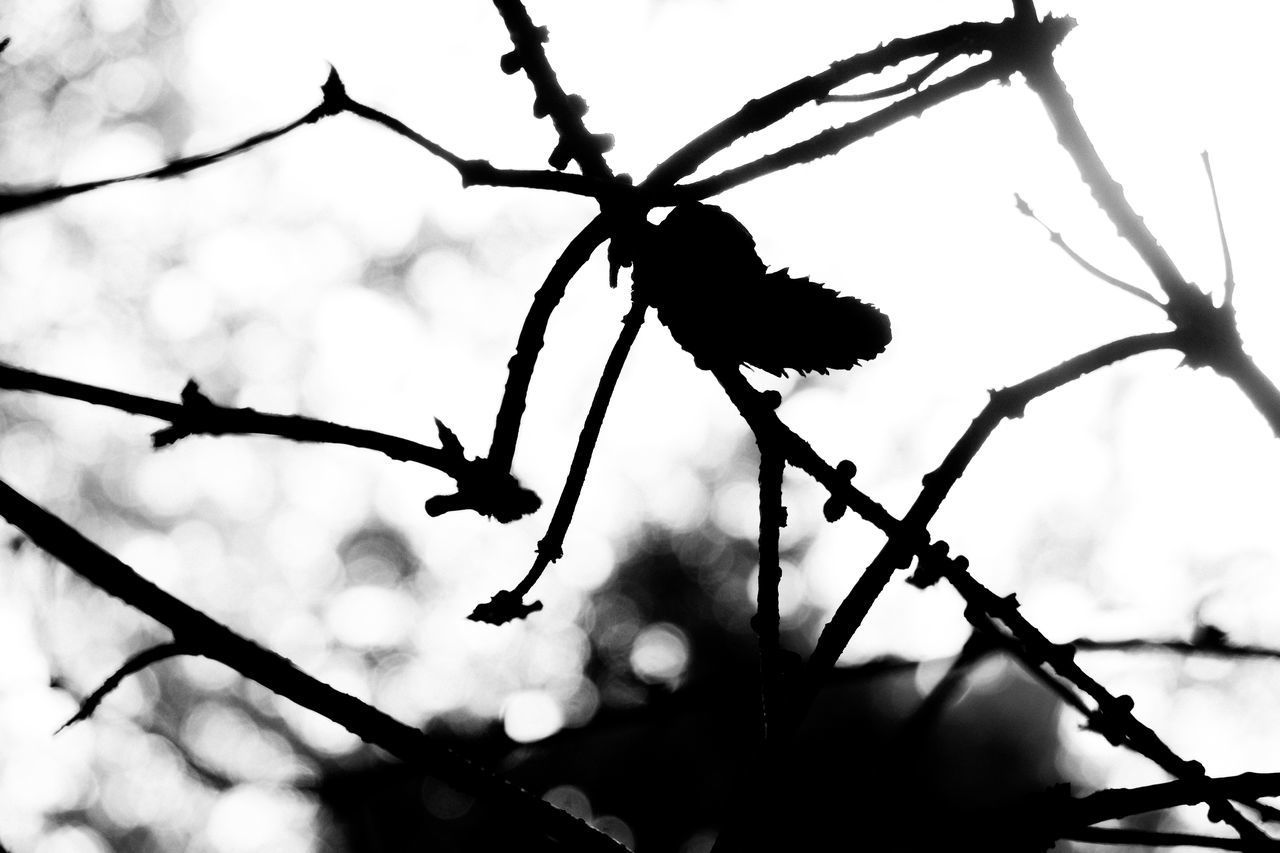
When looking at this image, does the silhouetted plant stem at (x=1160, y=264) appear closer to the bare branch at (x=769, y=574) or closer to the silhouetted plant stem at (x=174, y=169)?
the bare branch at (x=769, y=574)

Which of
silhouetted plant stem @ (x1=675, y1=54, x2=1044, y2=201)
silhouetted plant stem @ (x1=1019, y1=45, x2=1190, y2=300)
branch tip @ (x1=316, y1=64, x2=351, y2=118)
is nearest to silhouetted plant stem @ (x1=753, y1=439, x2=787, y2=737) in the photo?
silhouetted plant stem @ (x1=675, y1=54, x2=1044, y2=201)

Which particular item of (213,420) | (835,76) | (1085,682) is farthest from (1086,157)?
(213,420)

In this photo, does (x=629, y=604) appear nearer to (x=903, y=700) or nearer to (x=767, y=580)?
(x=903, y=700)

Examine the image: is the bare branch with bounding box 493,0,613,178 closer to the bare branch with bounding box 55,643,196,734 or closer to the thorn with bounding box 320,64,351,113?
the thorn with bounding box 320,64,351,113

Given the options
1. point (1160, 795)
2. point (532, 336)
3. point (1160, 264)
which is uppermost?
point (1160, 264)

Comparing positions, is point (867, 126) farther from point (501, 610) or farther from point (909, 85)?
point (501, 610)

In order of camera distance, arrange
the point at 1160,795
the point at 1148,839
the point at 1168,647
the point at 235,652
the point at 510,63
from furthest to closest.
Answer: the point at 1168,647, the point at 1148,839, the point at 510,63, the point at 1160,795, the point at 235,652

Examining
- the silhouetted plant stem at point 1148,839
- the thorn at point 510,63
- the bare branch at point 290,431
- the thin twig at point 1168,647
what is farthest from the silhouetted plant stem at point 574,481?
the thin twig at point 1168,647
